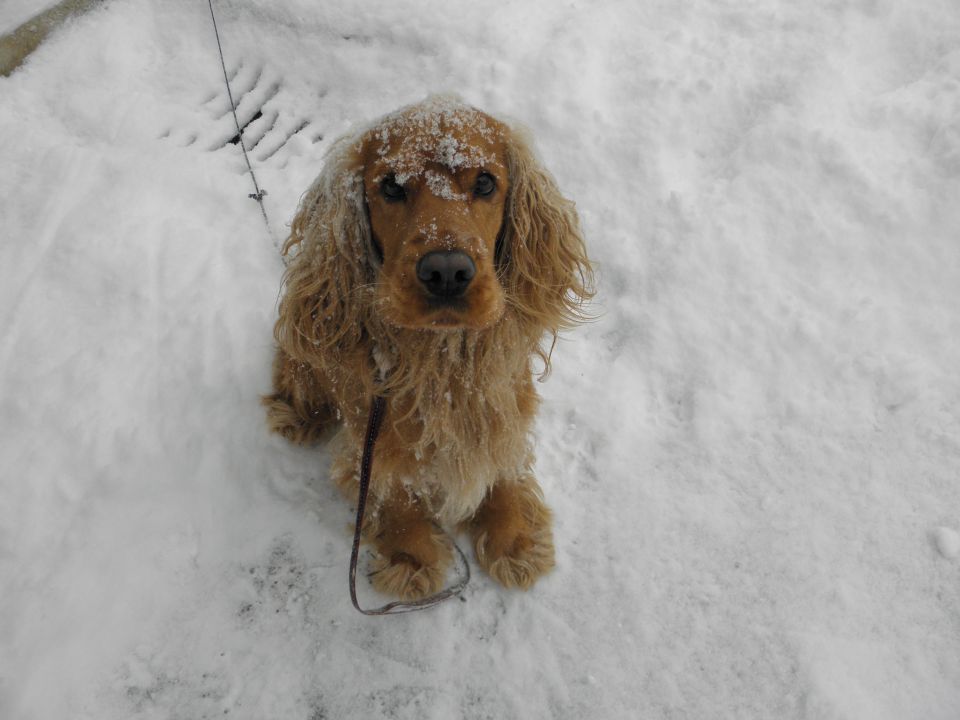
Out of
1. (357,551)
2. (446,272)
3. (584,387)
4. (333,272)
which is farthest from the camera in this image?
(584,387)

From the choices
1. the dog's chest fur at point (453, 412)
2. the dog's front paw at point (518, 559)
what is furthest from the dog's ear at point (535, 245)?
the dog's front paw at point (518, 559)

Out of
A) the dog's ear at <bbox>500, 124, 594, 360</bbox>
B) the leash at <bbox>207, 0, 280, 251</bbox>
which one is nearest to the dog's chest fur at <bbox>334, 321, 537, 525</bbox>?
the dog's ear at <bbox>500, 124, 594, 360</bbox>

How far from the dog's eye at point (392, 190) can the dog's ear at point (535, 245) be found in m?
0.41

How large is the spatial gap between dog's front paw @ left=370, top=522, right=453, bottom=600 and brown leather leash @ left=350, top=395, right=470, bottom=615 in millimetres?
45

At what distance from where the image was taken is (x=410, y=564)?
2.39m

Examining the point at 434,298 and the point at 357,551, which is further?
the point at 357,551

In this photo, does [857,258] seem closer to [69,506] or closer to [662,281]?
[662,281]

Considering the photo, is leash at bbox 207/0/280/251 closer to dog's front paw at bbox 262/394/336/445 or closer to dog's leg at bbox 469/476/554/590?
dog's front paw at bbox 262/394/336/445

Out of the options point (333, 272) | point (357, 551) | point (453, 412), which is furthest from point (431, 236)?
point (357, 551)

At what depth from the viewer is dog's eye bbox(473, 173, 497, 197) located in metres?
1.80

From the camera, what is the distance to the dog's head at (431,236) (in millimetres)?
1569

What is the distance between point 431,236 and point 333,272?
0.50 meters

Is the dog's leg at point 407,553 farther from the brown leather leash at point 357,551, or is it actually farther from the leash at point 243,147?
the leash at point 243,147

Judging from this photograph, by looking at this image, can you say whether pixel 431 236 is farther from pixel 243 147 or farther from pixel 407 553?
pixel 243 147
